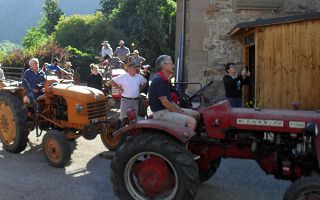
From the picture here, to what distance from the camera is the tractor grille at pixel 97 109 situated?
267 inches

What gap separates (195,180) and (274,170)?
2.96 feet

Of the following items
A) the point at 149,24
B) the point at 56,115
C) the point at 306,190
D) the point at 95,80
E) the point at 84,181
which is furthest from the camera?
the point at 149,24

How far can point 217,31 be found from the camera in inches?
448

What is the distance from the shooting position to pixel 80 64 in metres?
21.5

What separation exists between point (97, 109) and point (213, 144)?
271 cm

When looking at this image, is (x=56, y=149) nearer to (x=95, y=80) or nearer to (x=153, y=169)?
(x=153, y=169)

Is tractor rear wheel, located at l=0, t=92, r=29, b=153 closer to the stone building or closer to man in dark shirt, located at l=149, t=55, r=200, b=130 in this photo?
man in dark shirt, located at l=149, t=55, r=200, b=130

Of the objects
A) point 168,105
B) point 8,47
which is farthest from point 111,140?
point 8,47

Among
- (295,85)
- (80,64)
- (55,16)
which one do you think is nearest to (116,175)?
(295,85)

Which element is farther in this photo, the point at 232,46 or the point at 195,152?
the point at 232,46

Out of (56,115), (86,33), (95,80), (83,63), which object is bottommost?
(56,115)

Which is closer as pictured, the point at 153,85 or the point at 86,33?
the point at 153,85

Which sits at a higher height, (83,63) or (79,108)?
(83,63)

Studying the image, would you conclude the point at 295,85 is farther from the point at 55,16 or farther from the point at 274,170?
the point at 55,16
